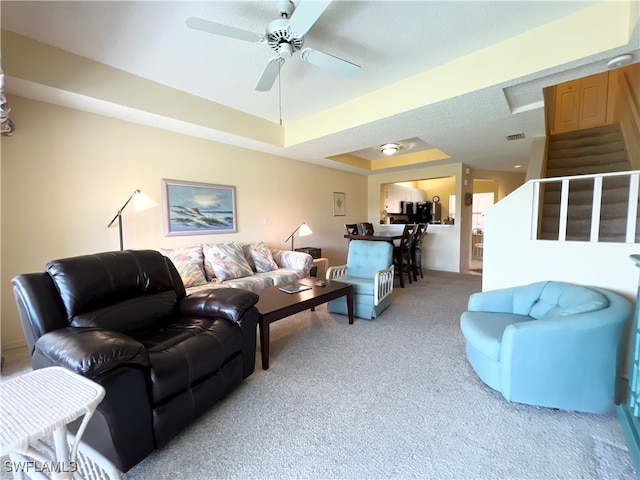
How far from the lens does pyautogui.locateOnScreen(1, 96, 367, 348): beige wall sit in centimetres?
261

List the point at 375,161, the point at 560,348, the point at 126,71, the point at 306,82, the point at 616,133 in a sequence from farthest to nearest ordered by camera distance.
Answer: the point at 375,161 → the point at 616,133 → the point at 306,82 → the point at 126,71 → the point at 560,348

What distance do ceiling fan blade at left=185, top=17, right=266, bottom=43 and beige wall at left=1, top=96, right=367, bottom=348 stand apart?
2.11m

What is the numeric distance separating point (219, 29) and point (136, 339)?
81.5 inches

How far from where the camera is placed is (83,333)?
1.42 m

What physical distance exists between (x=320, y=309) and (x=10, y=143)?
3.62 metres

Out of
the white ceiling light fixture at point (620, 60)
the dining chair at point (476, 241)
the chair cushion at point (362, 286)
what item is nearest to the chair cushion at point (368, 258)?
the chair cushion at point (362, 286)

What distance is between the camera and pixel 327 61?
7.04ft

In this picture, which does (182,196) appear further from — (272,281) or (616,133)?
(616,133)

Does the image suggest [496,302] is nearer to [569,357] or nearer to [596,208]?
[569,357]

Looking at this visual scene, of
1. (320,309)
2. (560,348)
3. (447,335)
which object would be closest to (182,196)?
(320,309)

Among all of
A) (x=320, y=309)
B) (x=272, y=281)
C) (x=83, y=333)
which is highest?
(x=83, y=333)

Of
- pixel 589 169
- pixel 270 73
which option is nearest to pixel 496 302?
pixel 270 73

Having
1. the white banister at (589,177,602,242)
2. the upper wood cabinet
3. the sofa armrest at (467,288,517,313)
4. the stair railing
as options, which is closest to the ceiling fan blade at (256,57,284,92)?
the stair railing

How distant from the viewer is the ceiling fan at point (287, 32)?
169 cm
